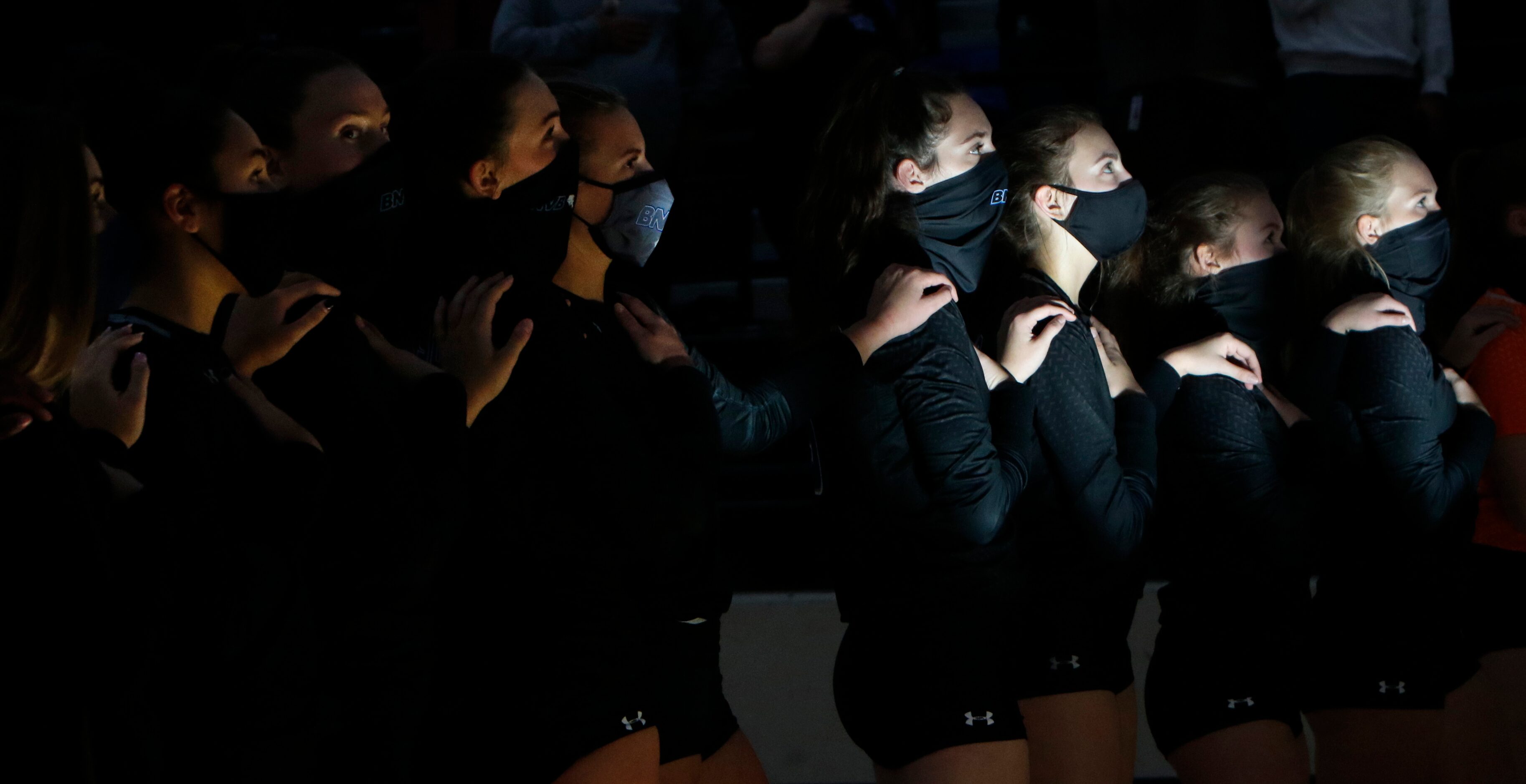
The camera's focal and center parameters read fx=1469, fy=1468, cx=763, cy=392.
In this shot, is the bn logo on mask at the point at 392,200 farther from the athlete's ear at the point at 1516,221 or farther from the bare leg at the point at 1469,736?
the athlete's ear at the point at 1516,221

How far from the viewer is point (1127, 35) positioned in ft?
16.2

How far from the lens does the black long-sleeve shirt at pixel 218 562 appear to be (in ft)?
6.49

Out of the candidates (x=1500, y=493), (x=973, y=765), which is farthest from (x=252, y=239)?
(x=1500, y=493)

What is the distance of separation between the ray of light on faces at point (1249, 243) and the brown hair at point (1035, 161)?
459 mm

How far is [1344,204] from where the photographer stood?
3584 millimetres

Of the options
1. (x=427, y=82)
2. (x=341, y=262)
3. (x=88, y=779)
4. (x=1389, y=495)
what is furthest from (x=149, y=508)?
(x=1389, y=495)

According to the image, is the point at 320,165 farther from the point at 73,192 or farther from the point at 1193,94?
the point at 1193,94

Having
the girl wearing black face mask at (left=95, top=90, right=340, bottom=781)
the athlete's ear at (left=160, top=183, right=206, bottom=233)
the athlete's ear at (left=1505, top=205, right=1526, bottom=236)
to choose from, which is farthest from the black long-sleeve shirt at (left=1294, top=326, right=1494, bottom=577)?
the athlete's ear at (left=160, top=183, right=206, bottom=233)

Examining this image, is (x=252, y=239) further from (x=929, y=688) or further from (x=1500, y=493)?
(x=1500, y=493)

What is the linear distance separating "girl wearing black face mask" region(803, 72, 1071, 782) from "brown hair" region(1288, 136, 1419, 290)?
1.01 m

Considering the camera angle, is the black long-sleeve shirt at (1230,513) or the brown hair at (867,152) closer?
the brown hair at (867,152)

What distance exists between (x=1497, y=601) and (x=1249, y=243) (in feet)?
3.67

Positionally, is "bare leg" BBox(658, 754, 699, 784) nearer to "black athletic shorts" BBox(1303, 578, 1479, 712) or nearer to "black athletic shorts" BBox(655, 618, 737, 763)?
"black athletic shorts" BBox(655, 618, 737, 763)

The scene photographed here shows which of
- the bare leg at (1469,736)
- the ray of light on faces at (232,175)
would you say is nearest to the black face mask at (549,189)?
the ray of light on faces at (232,175)
